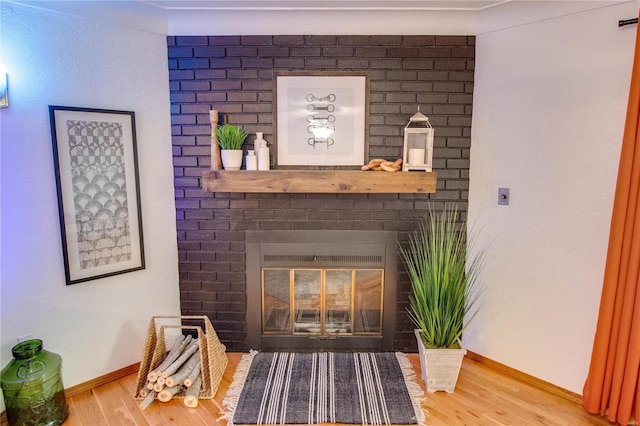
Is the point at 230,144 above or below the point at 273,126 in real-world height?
below

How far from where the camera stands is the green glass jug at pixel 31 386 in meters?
1.76

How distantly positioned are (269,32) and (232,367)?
2161mm

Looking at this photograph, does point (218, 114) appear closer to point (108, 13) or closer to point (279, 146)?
point (279, 146)

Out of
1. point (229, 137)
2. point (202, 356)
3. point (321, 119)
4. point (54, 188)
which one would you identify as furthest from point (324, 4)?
point (202, 356)

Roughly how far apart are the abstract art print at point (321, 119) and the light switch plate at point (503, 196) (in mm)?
886

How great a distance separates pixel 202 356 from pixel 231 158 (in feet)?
3.87

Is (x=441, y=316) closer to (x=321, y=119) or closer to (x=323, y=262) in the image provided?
(x=323, y=262)

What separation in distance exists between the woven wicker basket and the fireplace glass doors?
43 centimetres

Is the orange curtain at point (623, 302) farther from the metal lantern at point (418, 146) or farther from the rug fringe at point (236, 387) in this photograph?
the rug fringe at point (236, 387)

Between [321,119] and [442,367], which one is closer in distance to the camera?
[442,367]

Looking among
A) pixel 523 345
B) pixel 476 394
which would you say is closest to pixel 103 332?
pixel 476 394

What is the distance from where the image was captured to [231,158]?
2236mm

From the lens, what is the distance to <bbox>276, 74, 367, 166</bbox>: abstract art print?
90.9 inches

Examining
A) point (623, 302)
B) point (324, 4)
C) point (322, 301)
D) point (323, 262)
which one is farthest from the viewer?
point (322, 301)
